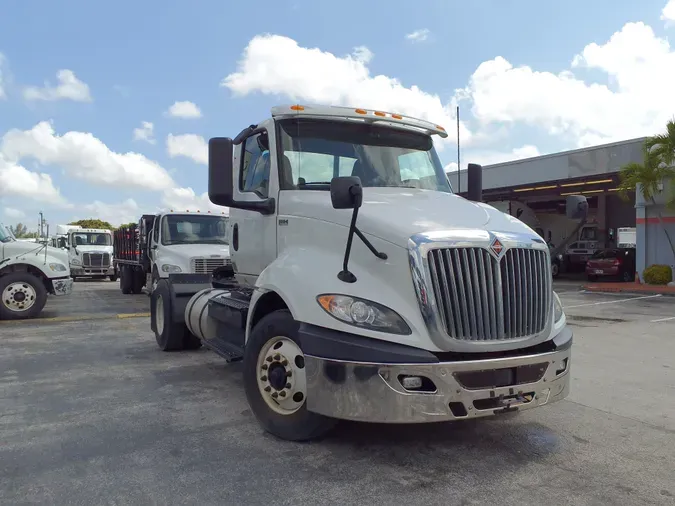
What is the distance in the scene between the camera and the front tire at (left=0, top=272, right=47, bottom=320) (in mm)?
10969

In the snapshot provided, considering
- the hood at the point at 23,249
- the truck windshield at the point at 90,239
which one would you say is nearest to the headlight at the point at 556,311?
the hood at the point at 23,249

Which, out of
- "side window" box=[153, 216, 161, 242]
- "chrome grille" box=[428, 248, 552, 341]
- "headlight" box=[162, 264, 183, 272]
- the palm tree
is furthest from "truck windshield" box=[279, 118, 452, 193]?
the palm tree

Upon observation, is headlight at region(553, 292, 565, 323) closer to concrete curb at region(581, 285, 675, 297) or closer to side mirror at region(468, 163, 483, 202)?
side mirror at region(468, 163, 483, 202)

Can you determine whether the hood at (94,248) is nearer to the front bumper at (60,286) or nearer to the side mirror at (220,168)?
the front bumper at (60,286)

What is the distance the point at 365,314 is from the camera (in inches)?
145

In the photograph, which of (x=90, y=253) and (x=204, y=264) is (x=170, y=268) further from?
(x=90, y=253)

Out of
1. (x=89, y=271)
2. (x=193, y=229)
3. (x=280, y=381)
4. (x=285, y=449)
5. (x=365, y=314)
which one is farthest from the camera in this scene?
(x=89, y=271)

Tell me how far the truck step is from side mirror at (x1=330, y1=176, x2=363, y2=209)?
181 centimetres

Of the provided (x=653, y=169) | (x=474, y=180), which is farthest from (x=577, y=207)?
(x=653, y=169)

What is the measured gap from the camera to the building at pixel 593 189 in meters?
21.4

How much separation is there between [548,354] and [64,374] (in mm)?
5290

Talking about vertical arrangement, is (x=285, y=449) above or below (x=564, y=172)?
below

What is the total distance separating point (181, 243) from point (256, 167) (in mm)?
7507

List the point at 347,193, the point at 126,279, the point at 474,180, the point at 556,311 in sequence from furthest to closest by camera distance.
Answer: the point at 126,279 < the point at 474,180 < the point at 556,311 < the point at 347,193
